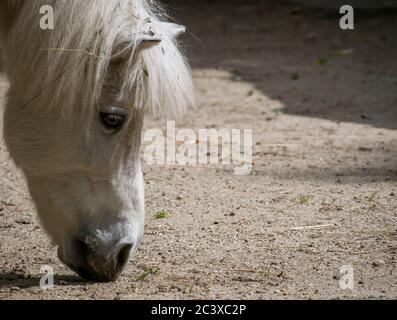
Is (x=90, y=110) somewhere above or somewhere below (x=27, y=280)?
above

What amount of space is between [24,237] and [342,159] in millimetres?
2579

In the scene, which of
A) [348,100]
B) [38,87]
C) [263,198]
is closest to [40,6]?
[38,87]

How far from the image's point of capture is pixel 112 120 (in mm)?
3266

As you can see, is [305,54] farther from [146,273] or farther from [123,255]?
[123,255]

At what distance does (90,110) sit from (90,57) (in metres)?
0.22

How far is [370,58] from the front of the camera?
29.3 ft

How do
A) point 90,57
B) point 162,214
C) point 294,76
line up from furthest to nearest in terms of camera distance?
1. point 294,76
2. point 162,214
3. point 90,57

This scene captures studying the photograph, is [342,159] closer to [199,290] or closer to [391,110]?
[391,110]

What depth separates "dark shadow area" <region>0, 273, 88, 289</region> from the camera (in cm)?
349

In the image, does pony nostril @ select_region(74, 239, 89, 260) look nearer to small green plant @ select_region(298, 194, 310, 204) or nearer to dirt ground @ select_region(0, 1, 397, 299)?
dirt ground @ select_region(0, 1, 397, 299)

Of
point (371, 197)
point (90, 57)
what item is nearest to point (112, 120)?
point (90, 57)

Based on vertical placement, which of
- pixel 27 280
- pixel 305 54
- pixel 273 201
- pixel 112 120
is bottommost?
pixel 273 201

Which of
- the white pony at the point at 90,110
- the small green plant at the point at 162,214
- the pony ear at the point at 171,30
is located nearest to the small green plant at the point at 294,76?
the small green plant at the point at 162,214

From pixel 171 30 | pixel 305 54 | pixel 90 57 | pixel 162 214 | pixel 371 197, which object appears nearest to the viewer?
pixel 90 57
